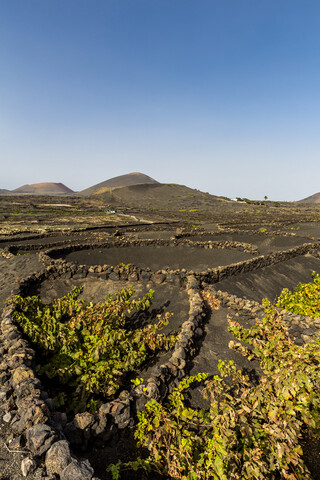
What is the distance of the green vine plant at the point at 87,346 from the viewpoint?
19.4ft

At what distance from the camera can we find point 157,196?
120 m

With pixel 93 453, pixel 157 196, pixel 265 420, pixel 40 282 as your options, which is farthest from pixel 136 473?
pixel 157 196

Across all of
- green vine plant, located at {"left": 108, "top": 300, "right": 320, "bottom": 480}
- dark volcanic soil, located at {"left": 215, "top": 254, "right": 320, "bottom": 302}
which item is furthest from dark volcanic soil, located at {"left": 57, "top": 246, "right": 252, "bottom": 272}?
green vine plant, located at {"left": 108, "top": 300, "right": 320, "bottom": 480}

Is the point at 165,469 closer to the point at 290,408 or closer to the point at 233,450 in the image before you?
the point at 233,450

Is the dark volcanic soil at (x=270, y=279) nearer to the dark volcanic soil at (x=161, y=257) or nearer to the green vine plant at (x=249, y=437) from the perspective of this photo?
the dark volcanic soil at (x=161, y=257)

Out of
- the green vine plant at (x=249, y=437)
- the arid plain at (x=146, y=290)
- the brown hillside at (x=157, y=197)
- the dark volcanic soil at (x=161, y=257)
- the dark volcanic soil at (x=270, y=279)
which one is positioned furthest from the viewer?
the brown hillside at (x=157, y=197)

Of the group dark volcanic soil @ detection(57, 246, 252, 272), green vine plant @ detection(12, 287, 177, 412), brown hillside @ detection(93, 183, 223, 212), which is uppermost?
brown hillside @ detection(93, 183, 223, 212)

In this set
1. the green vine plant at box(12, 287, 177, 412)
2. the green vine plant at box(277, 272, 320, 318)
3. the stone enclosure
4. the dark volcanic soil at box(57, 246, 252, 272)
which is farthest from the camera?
the dark volcanic soil at box(57, 246, 252, 272)

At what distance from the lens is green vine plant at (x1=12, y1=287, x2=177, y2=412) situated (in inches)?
233

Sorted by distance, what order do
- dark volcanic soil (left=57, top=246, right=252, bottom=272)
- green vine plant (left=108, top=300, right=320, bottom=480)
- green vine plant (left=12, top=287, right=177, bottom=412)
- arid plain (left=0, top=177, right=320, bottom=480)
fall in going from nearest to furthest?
green vine plant (left=108, top=300, right=320, bottom=480)
arid plain (left=0, top=177, right=320, bottom=480)
green vine plant (left=12, top=287, right=177, bottom=412)
dark volcanic soil (left=57, top=246, right=252, bottom=272)

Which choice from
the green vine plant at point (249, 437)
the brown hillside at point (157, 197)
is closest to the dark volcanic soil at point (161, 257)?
the green vine plant at point (249, 437)

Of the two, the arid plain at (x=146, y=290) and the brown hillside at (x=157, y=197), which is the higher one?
the brown hillside at (x=157, y=197)

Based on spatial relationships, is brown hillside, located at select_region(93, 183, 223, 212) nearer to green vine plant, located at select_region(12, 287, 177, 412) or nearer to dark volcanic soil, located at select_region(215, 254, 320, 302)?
dark volcanic soil, located at select_region(215, 254, 320, 302)

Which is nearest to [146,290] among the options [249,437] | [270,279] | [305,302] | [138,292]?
[138,292]
